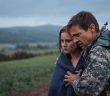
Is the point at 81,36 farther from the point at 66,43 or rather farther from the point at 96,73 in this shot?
the point at 66,43

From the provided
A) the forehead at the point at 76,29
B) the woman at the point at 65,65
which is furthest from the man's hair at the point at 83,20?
the woman at the point at 65,65

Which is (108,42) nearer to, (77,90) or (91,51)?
(91,51)

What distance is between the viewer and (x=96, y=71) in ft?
12.9

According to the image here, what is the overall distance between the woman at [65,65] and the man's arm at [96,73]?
488 millimetres

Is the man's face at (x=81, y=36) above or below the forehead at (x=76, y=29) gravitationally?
below

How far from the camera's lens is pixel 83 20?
4.29m

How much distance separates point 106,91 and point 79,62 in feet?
1.86

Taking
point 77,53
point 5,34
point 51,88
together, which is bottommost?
point 5,34

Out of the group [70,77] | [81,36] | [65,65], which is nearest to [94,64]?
[81,36]

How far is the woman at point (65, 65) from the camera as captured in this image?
4.53 metres

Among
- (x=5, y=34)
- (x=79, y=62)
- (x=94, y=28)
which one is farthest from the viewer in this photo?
(x=5, y=34)

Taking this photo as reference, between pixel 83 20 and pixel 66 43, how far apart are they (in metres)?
0.53

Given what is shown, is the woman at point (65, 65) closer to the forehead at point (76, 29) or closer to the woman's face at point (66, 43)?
the woman's face at point (66, 43)

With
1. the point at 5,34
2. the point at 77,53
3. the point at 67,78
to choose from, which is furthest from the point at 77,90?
the point at 5,34
